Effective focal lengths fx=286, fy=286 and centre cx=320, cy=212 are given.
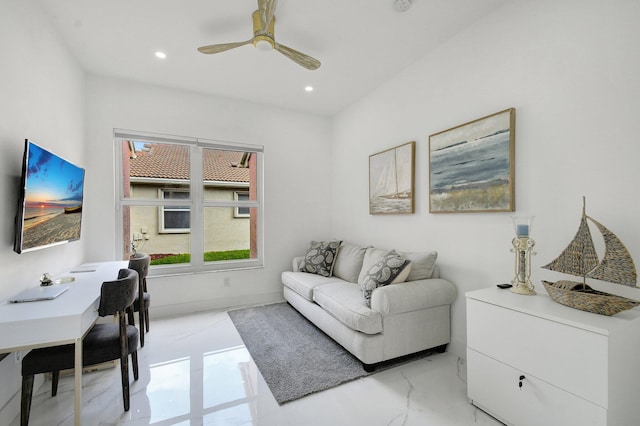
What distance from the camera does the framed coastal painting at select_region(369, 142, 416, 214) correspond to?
9.73 ft

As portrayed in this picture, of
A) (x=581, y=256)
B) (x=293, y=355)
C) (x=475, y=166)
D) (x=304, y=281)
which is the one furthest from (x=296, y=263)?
(x=581, y=256)

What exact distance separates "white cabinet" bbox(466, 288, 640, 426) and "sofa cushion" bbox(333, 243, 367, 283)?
1535mm

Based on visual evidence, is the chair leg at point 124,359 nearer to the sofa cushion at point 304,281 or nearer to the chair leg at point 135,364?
the chair leg at point 135,364

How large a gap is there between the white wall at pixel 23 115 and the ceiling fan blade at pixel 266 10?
4.82 ft

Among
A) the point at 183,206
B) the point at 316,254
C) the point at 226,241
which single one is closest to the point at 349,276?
the point at 316,254

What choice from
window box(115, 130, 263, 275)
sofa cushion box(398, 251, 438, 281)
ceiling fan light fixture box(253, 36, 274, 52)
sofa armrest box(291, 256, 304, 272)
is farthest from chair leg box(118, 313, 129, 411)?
sofa armrest box(291, 256, 304, 272)

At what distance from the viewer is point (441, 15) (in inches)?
87.8

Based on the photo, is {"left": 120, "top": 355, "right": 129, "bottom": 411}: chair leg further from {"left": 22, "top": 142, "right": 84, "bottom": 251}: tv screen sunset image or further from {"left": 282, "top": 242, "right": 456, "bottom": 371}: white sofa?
{"left": 282, "top": 242, "right": 456, "bottom": 371}: white sofa

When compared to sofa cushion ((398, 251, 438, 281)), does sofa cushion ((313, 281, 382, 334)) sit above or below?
below

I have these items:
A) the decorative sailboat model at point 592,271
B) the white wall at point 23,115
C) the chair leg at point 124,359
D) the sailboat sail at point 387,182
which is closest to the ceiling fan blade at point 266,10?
the white wall at point 23,115

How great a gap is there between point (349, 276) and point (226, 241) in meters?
1.76

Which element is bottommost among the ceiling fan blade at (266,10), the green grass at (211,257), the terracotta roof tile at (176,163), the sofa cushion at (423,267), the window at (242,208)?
the green grass at (211,257)

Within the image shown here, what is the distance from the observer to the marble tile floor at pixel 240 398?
170 cm

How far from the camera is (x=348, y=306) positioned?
237cm
